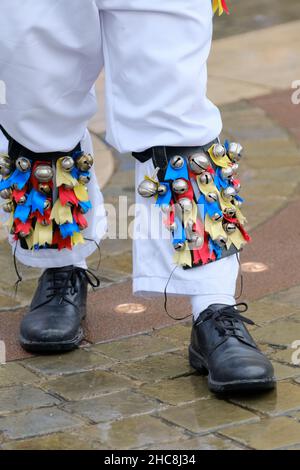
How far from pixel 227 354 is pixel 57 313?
59 centimetres

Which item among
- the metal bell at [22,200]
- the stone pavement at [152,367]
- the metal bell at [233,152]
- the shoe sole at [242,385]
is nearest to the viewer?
the stone pavement at [152,367]

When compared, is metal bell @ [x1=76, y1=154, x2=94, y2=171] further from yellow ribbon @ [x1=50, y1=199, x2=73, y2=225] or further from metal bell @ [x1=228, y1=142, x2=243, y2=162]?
metal bell @ [x1=228, y1=142, x2=243, y2=162]

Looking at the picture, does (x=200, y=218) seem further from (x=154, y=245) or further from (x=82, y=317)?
(x=82, y=317)

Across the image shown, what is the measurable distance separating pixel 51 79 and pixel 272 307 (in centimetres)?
99

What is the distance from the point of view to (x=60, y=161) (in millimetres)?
2775

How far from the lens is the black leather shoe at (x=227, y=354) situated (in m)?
2.48

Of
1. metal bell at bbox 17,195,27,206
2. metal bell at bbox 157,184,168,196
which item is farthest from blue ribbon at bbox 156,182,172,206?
metal bell at bbox 17,195,27,206

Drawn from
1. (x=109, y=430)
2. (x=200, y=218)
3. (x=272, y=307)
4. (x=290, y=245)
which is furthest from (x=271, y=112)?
(x=109, y=430)

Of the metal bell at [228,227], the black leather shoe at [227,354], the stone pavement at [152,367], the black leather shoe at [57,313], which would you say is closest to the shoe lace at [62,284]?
the black leather shoe at [57,313]

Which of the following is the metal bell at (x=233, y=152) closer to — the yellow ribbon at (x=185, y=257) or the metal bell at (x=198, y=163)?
the metal bell at (x=198, y=163)

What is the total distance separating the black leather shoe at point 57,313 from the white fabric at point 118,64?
51cm

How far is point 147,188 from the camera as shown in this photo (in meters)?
2.58

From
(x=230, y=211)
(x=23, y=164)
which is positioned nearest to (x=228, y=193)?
(x=230, y=211)

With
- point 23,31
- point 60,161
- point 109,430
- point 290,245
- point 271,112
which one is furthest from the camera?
point 271,112
